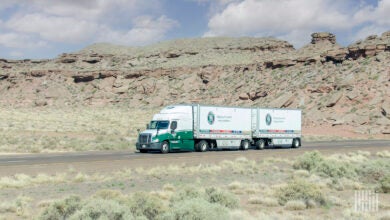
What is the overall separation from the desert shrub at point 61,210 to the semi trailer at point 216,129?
22089 mm

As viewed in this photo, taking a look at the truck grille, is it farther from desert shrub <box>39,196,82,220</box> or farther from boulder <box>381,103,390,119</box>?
boulder <box>381,103,390,119</box>

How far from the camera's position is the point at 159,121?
111 ft

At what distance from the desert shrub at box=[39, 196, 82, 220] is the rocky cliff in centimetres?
5890

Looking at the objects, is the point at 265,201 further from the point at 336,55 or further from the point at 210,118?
the point at 336,55

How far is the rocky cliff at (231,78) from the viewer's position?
72.5 meters

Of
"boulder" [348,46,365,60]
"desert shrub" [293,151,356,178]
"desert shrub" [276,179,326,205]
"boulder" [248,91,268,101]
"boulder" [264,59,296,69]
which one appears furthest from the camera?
"boulder" [264,59,296,69]

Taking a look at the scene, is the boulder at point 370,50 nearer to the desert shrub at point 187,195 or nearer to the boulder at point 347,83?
the boulder at point 347,83

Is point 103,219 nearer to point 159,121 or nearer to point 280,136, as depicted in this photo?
point 159,121

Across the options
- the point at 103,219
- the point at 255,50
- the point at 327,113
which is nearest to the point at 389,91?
the point at 327,113

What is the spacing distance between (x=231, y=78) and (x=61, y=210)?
3573 inches

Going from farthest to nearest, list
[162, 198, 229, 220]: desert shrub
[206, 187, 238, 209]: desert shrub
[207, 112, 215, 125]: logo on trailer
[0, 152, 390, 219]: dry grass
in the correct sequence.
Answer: [207, 112, 215, 125]: logo on trailer → [206, 187, 238, 209]: desert shrub → [0, 152, 390, 219]: dry grass → [162, 198, 229, 220]: desert shrub

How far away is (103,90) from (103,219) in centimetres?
10300

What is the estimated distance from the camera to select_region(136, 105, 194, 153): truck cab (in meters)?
32.9

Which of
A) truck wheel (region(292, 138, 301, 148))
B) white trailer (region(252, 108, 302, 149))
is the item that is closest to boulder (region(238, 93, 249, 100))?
white trailer (region(252, 108, 302, 149))
